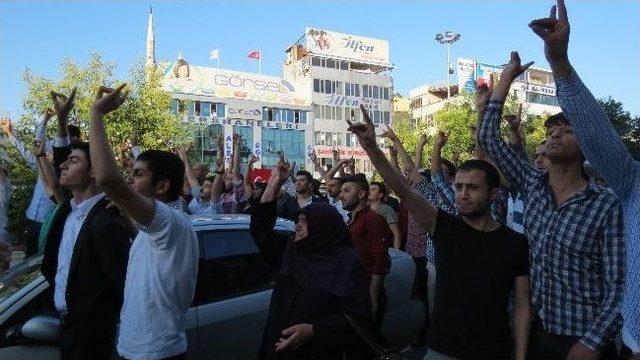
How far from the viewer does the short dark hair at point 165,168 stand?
109 inches

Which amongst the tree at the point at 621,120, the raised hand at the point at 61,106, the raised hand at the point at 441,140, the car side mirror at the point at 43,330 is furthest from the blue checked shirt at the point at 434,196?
the tree at the point at 621,120

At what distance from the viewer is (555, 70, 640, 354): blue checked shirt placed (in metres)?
1.90

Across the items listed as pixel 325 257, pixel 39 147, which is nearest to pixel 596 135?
pixel 325 257

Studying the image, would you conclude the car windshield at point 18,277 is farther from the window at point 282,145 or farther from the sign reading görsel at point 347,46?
the sign reading görsel at point 347,46

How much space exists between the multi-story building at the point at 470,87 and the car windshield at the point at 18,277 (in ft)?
217

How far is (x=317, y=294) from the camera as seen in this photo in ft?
9.86

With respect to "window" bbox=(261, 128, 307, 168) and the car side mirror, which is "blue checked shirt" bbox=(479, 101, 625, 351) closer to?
the car side mirror

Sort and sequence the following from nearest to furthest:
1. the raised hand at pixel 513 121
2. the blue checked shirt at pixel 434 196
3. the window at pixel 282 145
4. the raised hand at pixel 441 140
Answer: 1. the blue checked shirt at pixel 434 196
2. the raised hand at pixel 513 121
3. the raised hand at pixel 441 140
4. the window at pixel 282 145

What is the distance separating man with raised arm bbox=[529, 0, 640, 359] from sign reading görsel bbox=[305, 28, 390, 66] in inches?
2657

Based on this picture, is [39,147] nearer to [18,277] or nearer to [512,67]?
[18,277]

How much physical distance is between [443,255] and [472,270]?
17 centimetres

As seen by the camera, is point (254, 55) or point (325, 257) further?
point (254, 55)

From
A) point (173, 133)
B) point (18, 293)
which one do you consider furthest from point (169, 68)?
point (18, 293)

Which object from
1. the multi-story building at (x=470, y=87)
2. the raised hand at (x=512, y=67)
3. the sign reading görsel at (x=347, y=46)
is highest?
the sign reading görsel at (x=347, y=46)
